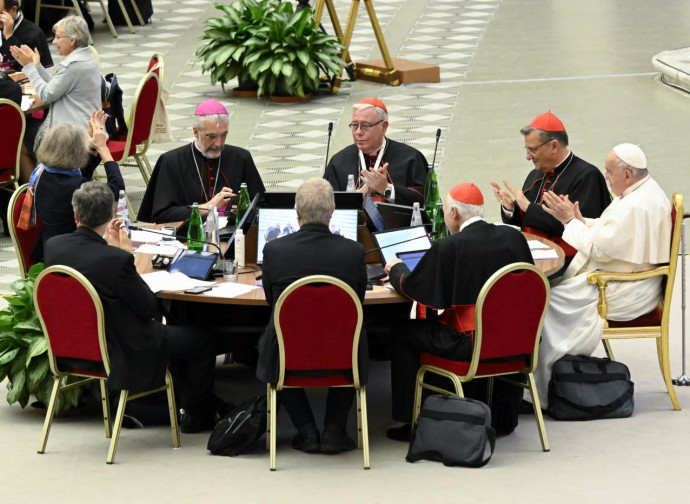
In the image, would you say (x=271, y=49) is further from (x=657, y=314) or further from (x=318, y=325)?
(x=318, y=325)

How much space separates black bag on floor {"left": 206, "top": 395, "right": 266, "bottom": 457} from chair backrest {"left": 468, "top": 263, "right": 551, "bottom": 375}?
898 millimetres

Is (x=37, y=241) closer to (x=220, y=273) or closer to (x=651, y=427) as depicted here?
(x=220, y=273)

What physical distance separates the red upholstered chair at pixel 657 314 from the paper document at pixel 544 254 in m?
0.22

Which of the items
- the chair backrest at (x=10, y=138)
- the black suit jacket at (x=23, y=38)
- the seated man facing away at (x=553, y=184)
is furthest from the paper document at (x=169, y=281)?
the black suit jacket at (x=23, y=38)

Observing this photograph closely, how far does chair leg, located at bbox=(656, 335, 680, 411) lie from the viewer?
583 centimetres

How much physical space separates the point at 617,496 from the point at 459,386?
2.74 feet

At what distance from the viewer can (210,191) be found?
23.2 ft

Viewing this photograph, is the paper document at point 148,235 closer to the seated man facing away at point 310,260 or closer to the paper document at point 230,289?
the paper document at point 230,289

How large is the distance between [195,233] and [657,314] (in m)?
2.15

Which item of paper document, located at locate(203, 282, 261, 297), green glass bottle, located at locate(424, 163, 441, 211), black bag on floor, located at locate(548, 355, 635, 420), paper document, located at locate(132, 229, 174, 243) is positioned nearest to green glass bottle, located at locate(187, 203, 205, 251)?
paper document, located at locate(132, 229, 174, 243)

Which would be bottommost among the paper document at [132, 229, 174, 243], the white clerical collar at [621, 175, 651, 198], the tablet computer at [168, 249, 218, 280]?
the paper document at [132, 229, 174, 243]

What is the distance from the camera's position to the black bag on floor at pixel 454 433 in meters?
5.10

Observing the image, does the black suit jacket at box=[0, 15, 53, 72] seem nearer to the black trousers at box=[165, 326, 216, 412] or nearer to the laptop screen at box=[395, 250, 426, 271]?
the black trousers at box=[165, 326, 216, 412]

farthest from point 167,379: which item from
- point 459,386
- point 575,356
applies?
point 575,356
